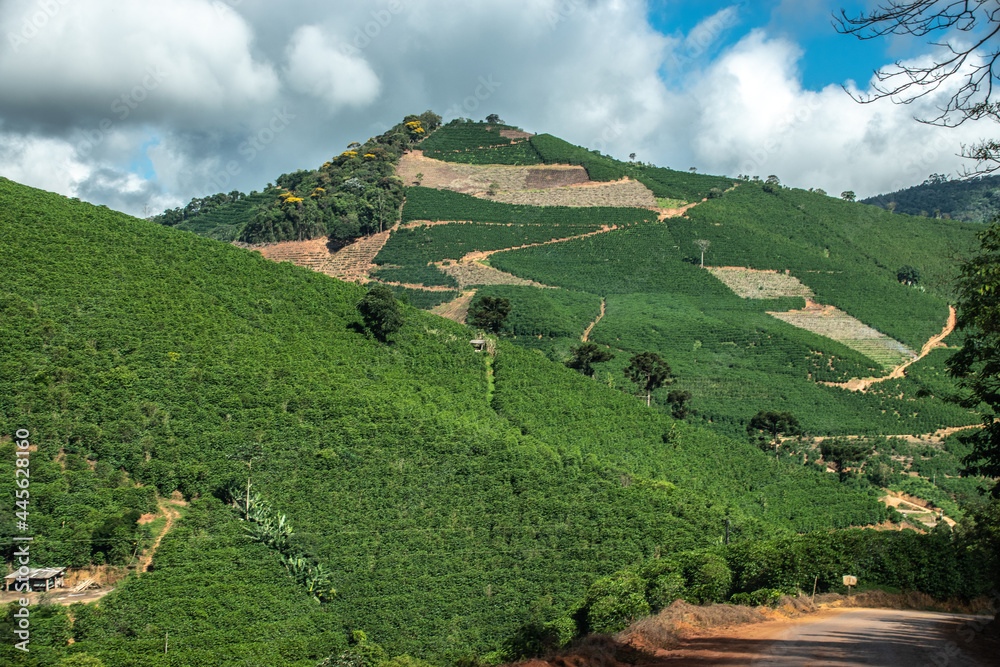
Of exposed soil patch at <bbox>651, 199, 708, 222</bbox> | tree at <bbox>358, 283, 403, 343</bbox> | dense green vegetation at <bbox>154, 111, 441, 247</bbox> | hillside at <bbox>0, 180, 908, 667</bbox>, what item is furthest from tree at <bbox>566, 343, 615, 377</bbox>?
exposed soil patch at <bbox>651, 199, 708, 222</bbox>

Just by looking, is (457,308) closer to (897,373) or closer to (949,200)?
(897,373)

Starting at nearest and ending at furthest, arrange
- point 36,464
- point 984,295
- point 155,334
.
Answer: point 984,295
point 36,464
point 155,334

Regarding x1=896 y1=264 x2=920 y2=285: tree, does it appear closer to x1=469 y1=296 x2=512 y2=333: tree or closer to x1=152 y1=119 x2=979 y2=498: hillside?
x1=152 y1=119 x2=979 y2=498: hillside

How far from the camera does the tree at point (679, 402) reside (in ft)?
119

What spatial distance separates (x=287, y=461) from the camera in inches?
822

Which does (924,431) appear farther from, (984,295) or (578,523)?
(984,295)

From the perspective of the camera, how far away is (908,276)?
63906 millimetres

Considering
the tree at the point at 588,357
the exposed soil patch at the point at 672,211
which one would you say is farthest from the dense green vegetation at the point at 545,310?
the exposed soil patch at the point at 672,211

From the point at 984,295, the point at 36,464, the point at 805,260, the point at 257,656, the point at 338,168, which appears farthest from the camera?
the point at 338,168

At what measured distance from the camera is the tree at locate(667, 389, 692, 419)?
3616 cm

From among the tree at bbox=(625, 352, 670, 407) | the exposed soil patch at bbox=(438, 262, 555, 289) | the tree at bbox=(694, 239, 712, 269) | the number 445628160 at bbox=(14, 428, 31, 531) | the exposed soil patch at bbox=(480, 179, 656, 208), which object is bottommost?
the number 445628160 at bbox=(14, 428, 31, 531)

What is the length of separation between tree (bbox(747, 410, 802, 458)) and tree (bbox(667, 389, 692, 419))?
3.80 m

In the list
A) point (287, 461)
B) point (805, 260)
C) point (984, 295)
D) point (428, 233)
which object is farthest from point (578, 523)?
point (805, 260)

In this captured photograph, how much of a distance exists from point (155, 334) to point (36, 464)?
7.35 m
